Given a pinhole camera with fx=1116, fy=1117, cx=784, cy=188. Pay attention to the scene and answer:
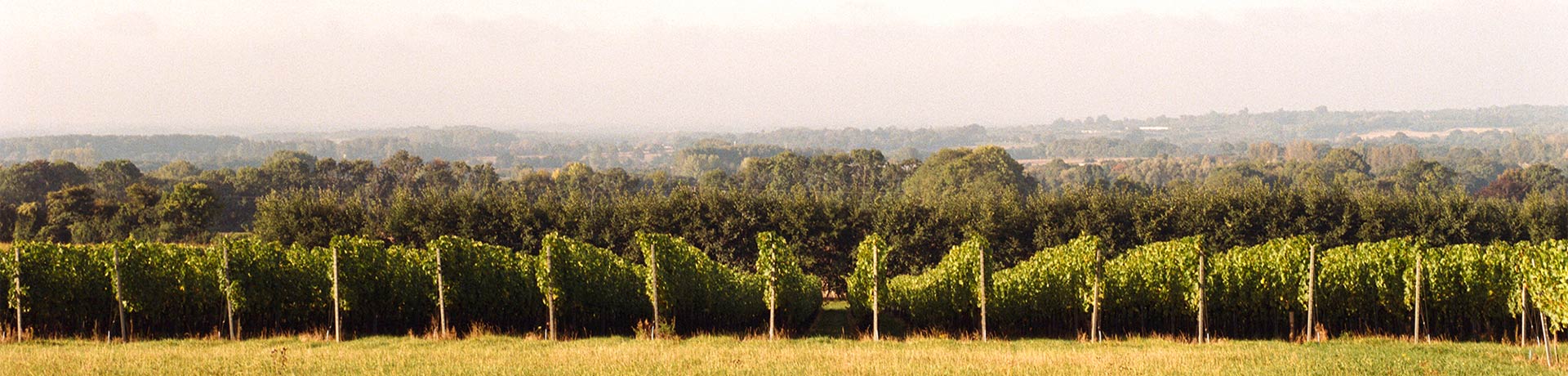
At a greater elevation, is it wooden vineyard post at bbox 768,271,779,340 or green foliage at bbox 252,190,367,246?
green foliage at bbox 252,190,367,246

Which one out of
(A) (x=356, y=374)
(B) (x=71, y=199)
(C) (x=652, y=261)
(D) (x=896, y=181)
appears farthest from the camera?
(D) (x=896, y=181)

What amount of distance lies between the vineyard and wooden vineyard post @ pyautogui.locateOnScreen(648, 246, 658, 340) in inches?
2.1

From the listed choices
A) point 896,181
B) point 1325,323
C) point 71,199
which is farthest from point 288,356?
point 896,181

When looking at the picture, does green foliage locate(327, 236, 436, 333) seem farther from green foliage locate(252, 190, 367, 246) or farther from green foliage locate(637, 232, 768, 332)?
green foliage locate(252, 190, 367, 246)

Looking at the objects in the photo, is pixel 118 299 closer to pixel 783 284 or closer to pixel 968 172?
pixel 783 284

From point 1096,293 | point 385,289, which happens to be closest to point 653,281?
point 385,289

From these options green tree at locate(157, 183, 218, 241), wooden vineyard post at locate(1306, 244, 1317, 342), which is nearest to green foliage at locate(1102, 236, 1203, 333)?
wooden vineyard post at locate(1306, 244, 1317, 342)

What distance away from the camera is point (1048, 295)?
23.3m

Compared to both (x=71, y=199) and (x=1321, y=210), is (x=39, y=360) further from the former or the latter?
(x=71, y=199)

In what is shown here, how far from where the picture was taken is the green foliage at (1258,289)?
885 inches

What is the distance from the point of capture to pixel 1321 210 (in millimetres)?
35281

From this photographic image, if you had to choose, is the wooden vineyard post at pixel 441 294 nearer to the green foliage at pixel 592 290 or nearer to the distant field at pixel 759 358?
the distant field at pixel 759 358

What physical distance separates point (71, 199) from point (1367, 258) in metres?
60.3

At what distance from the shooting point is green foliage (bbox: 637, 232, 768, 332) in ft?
75.5
